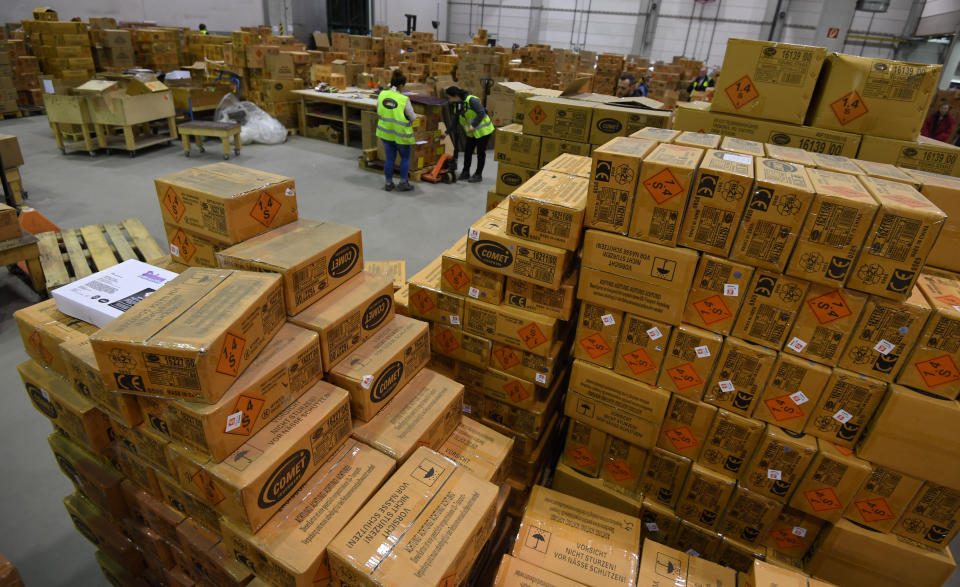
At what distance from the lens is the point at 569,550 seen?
2.00m

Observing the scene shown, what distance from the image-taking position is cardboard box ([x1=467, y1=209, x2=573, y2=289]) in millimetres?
2357

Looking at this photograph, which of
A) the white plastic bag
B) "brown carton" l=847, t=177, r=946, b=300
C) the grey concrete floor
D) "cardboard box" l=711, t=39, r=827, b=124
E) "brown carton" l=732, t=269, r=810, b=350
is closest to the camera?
"brown carton" l=847, t=177, r=946, b=300

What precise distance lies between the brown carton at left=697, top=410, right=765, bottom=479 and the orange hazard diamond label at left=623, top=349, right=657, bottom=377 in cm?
37

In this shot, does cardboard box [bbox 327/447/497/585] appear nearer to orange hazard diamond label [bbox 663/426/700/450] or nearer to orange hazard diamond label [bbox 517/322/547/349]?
orange hazard diamond label [bbox 517/322/547/349]

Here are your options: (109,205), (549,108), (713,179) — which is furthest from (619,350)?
(109,205)

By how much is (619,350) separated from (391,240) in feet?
12.6

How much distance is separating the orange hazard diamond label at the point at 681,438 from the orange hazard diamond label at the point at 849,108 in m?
2.01

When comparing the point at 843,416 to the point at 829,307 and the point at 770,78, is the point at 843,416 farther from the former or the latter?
the point at 770,78

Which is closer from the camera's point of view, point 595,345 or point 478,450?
point 478,450

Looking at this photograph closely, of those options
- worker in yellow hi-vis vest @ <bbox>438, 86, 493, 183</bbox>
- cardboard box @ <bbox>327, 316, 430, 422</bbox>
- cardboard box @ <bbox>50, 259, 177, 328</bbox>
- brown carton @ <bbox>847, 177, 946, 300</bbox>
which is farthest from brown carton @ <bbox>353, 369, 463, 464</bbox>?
worker in yellow hi-vis vest @ <bbox>438, 86, 493, 183</bbox>

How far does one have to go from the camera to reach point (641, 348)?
236 centimetres

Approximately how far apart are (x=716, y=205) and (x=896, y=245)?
0.62 meters

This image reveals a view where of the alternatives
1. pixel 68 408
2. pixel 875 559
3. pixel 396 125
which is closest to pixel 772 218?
pixel 875 559

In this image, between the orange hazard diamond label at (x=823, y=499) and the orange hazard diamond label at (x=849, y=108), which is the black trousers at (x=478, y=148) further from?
the orange hazard diamond label at (x=823, y=499)
